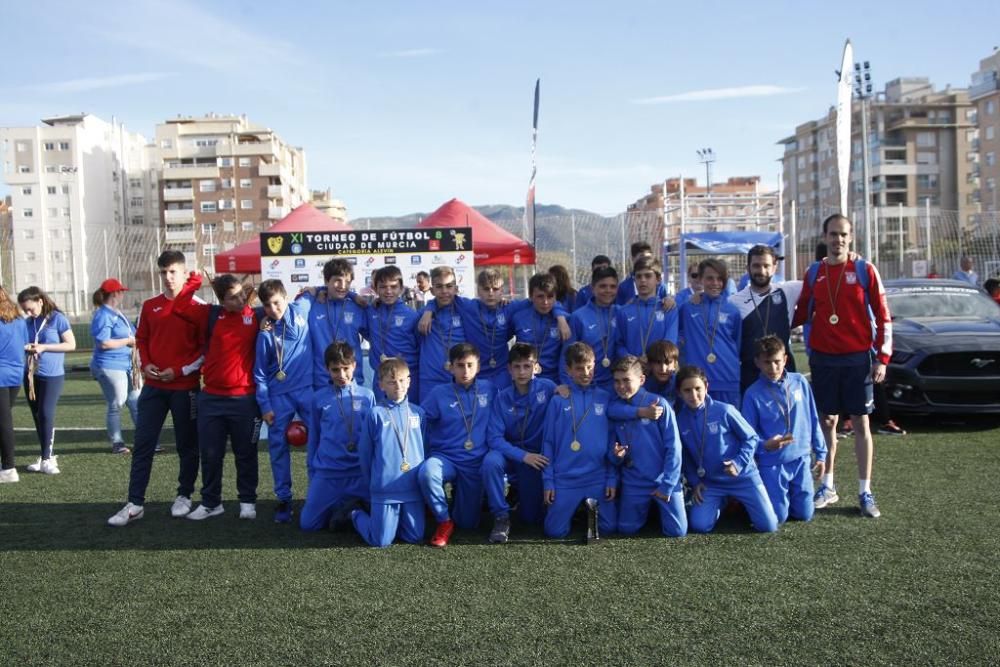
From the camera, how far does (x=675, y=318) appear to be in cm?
629

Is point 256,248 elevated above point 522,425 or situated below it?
above

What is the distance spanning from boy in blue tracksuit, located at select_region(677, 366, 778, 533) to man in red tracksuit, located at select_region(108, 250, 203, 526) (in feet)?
10.8

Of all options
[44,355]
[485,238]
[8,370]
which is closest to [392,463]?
[8,370]

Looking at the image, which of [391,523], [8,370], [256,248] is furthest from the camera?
[256,248]

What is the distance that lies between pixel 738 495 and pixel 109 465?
581 centimetres

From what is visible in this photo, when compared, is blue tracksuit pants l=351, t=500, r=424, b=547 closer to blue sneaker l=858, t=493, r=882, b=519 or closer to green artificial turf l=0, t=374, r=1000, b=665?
green artificial turf l=0, t=374, r=1000, b=665

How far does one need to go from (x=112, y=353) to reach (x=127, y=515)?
3647 mm

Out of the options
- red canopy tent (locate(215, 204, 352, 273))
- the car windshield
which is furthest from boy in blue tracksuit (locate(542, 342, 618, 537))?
red canopy tent (locate(215, 204, 352, 273))

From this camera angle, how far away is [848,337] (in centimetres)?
583

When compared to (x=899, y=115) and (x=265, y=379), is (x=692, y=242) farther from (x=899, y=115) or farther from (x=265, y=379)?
(x=899, y=115)

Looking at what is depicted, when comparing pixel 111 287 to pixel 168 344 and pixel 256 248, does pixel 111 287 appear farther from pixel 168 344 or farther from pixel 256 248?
pixel 256 248

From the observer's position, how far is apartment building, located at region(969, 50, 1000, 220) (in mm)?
66500

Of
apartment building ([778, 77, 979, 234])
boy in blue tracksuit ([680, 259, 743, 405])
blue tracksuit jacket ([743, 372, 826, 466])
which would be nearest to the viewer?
blue tracksuit jacket ([743, 372, 826, 466])

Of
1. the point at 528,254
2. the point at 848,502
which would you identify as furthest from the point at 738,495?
the point at 528,254
